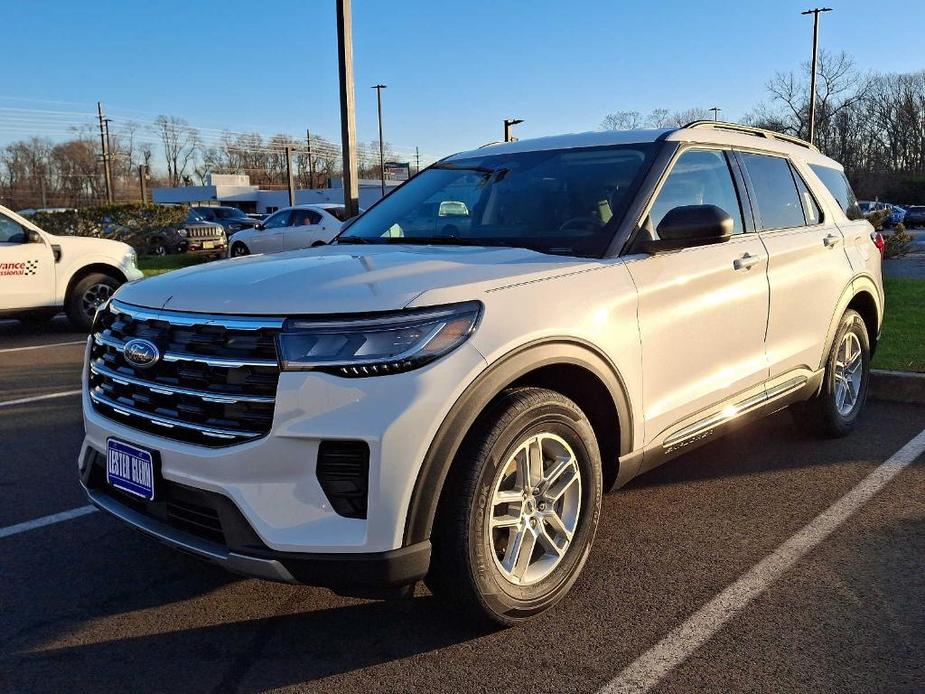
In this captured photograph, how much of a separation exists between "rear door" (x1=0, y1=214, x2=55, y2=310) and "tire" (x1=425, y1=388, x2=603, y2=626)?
876 centimetres

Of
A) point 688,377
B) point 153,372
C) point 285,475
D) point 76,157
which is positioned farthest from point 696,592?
point 76,157

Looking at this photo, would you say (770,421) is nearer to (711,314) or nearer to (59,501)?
(711,314)

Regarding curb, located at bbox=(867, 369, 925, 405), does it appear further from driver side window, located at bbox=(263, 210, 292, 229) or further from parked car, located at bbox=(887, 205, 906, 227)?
parked car, located at bbox=(887, 205, 906, 227)

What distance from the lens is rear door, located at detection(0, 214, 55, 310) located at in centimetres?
962

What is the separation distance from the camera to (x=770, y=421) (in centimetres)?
583

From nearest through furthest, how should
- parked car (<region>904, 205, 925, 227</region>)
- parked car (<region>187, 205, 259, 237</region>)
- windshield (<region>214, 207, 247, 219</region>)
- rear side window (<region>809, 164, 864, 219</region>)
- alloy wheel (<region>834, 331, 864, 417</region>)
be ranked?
alloy wheel (<region>834, 331, 864, 417</region>)
rear side window (<region>809, 164, 864, 219</region>)
parked car (<region>187, 205, 259, 237</region>)
windshield (<region>214, 207, 247, 219</region>)
parked car (<region>904, 205, 925, 227</region>)

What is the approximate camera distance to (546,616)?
10.1 feet

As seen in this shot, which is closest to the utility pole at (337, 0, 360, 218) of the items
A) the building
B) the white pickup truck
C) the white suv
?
the white pickup truck

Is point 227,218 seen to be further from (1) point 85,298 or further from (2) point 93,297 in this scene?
(1) point 85,298

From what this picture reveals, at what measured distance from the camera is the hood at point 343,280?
8.51 ft

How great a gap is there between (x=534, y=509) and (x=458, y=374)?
704mm

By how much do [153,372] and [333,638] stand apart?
1.15 m

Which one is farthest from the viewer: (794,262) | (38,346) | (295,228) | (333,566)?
(295,228)

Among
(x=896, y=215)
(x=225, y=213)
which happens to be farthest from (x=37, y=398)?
(x=896, y=215)
